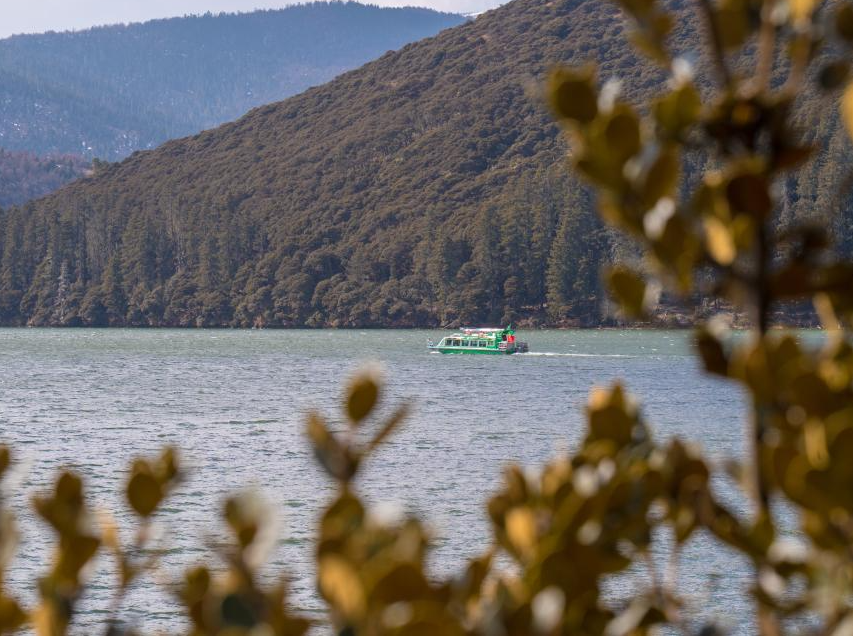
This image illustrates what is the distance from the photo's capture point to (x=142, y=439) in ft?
99.2

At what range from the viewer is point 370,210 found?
115 metres

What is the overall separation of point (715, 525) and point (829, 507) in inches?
7.4

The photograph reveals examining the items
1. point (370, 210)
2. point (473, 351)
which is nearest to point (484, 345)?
point (473, 351)

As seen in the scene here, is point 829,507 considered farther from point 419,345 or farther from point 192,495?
point 419,345

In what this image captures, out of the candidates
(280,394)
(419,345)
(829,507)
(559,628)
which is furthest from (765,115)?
(419,345)

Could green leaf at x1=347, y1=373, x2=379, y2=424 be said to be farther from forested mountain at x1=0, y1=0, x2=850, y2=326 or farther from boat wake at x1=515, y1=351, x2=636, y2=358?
forested mountain at x1=0, y1=0, x2=850, y2=326

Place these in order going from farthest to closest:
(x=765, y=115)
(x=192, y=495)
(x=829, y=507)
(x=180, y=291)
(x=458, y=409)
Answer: (x=180, y=291) → (x=458, y=409) → (x=192, y=495) → (x=765, y=115) → (x=829, y=507)

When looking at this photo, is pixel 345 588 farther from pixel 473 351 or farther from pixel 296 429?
pixel 473 351

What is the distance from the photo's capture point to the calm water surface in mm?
15516

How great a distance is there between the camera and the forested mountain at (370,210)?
322 ft

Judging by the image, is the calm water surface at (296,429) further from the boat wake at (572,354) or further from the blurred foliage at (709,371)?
the boat wake at (572,354)

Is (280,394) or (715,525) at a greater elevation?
(715,525)

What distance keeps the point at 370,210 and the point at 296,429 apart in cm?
8314

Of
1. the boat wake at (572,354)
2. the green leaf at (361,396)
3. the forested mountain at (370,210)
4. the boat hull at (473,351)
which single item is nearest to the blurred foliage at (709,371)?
the green leaf at (361,396)
